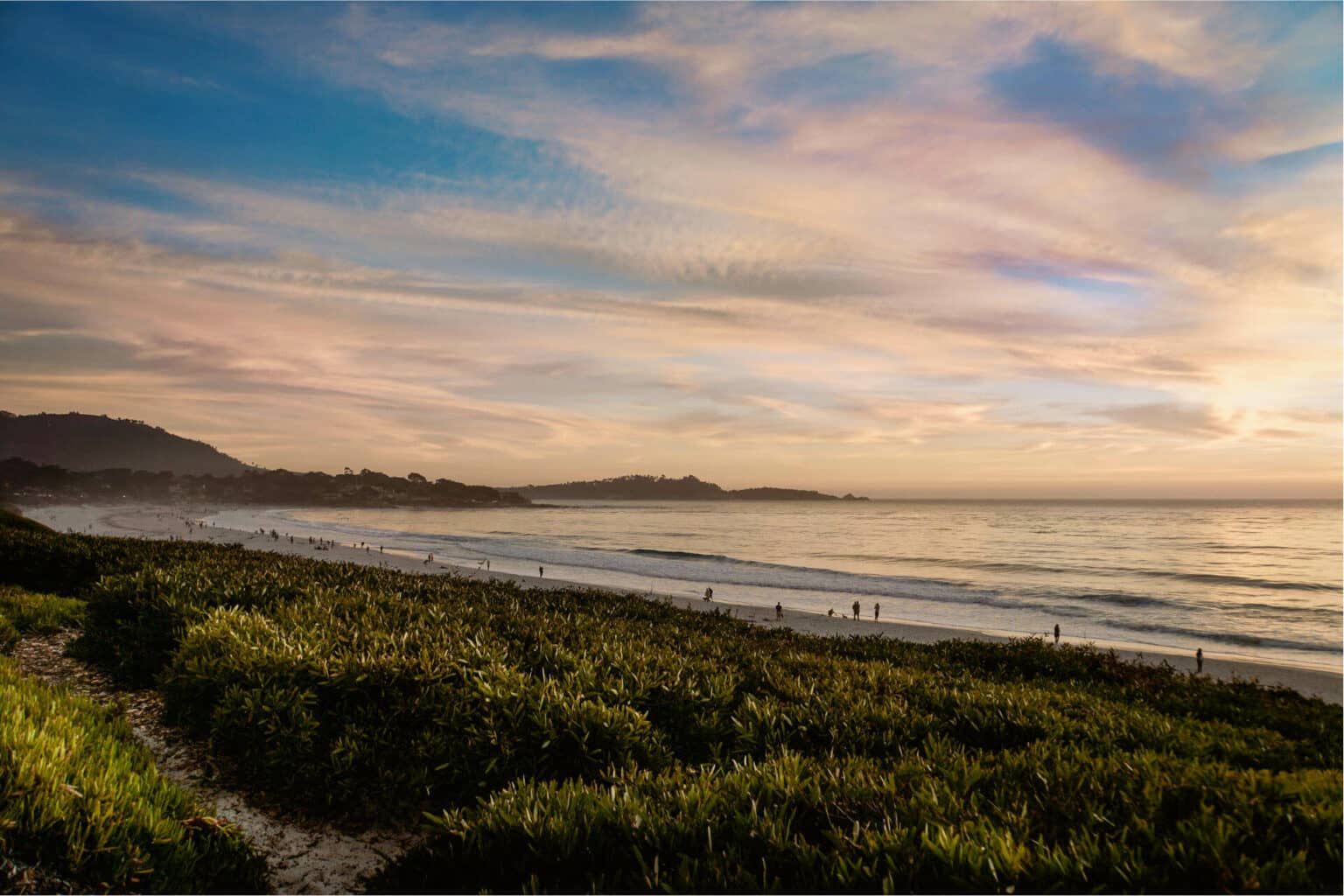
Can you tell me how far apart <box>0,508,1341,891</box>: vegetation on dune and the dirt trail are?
26 centimetres

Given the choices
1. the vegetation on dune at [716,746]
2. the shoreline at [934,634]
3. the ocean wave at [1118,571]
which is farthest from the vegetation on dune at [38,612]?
the ocean wave at [1118,571]

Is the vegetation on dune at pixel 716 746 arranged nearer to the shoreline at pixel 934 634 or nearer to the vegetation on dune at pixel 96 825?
the vegetation on dune at pixel 96 825

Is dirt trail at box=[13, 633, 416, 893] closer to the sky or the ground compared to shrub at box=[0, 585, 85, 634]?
closer to the ground

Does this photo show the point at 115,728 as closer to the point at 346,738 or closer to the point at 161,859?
the point at 346,738

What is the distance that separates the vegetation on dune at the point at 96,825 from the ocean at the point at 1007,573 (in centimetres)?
3384

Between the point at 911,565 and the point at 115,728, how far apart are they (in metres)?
61.4

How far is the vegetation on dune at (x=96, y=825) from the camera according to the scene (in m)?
3.69

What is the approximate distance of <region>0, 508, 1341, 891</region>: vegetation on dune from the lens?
343cm

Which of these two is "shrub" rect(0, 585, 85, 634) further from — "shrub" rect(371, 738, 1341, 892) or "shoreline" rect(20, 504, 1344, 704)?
"shrub" rect(371, 738, 1341, 892)

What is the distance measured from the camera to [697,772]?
527cm

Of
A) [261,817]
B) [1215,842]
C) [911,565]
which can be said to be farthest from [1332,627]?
[261,817]

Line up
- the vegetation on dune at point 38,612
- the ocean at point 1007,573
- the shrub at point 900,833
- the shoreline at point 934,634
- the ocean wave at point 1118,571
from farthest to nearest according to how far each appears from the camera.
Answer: the ocean wave at point 1118,571 → the ocean at point 1007,573 → the shoreline at point 934,634 → the vegetation on dune at point 38,612 → the shrub at point 900,833

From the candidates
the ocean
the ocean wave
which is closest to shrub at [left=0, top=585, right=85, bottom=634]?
the ocean

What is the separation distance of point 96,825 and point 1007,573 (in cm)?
5933
